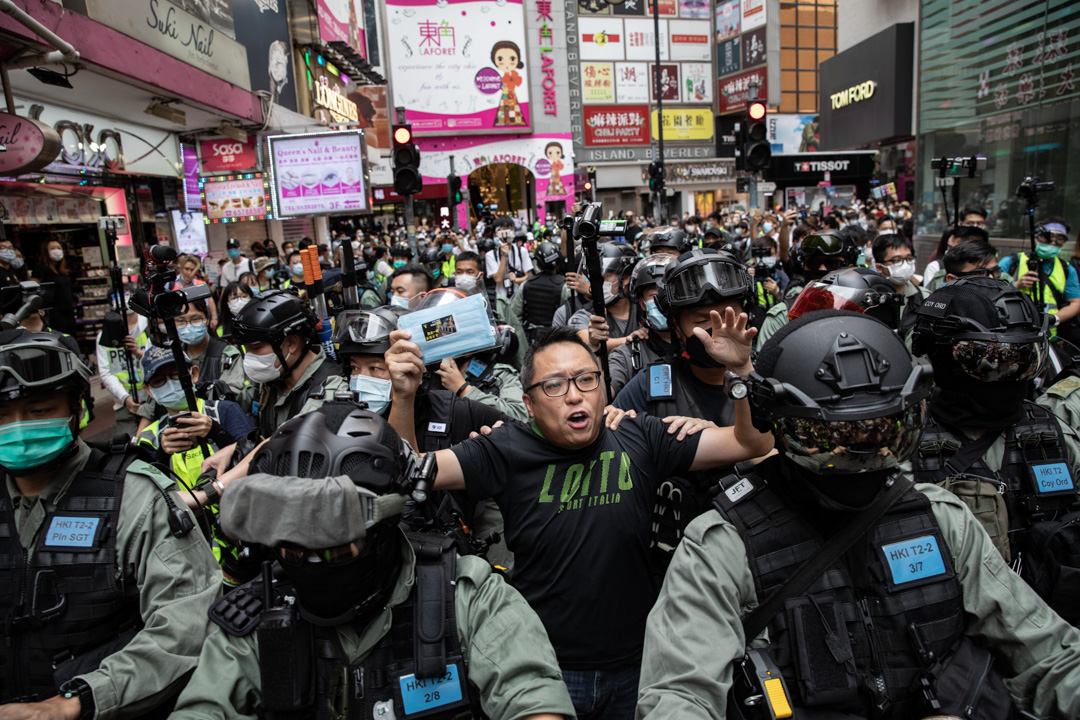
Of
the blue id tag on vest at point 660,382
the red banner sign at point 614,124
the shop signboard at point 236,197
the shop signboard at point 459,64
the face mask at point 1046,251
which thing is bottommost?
the blue id tag on vest at point 660,382

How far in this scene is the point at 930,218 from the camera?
15688mm

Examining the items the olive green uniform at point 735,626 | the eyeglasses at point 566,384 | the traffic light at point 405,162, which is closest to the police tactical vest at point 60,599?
the eyeglasses at point 566,384

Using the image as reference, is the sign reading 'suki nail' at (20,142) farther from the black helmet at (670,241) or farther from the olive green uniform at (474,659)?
the olive green uniform at (474,659)

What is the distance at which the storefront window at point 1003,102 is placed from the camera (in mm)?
11008

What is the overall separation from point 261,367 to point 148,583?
2.10 meters

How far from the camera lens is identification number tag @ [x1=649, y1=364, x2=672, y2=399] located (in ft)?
11.4

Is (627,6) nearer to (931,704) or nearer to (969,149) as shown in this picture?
(969,149)

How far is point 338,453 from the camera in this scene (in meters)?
1.95

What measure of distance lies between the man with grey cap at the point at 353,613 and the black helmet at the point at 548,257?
668 cm

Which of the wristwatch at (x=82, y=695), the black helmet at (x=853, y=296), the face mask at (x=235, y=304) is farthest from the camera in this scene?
the face mask at (x=235, y=304)

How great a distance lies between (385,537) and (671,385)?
191cm

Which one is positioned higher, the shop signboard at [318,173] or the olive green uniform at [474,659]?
the shop signboard at [318,173]

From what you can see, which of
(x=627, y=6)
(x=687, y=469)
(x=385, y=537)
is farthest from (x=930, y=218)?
(x=627, y=6)

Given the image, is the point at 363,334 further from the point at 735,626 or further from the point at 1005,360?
the point at 1005,360
